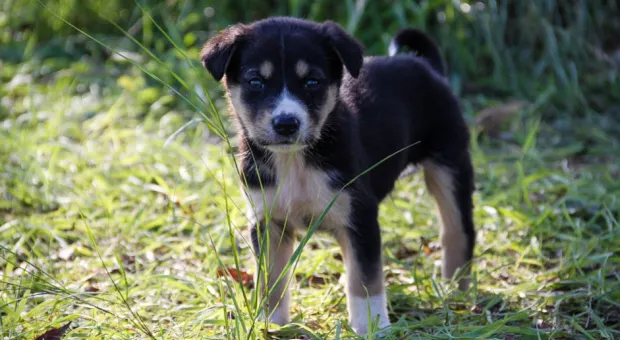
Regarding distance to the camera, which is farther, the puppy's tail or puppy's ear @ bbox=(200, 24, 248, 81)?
the puppy's tail

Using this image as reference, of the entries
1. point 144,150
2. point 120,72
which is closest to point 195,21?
point 120,72

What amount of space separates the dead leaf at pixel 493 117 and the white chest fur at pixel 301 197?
3466 mm

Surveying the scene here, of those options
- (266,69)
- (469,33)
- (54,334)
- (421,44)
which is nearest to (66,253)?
(54,334)

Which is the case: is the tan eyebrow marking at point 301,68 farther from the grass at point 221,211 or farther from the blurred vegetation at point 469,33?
the blurred vegetation at point 469,33

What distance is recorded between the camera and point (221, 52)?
3549mm

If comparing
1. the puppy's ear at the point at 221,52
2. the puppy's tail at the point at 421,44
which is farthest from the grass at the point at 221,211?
the puppy's tail at the point at 421,44

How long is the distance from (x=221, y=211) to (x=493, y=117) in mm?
2797

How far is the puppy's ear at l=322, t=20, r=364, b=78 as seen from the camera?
353cm

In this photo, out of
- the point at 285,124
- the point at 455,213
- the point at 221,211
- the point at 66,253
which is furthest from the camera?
the point at 221,211

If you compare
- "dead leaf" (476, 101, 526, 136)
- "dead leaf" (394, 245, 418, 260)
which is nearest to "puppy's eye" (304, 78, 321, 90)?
"dead leaf" (394, 245, 418, 260)

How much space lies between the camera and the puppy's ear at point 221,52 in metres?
3.53

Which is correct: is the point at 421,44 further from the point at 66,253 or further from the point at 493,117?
the point at 66,253

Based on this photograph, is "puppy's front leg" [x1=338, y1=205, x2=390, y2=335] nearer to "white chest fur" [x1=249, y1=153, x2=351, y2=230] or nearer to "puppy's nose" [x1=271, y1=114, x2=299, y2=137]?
"white chest fur" [x1=249, y1=153, x2=351, y2=230]

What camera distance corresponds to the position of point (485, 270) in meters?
4.38
